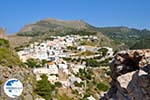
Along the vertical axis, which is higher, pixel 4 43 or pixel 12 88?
pixel 12 88

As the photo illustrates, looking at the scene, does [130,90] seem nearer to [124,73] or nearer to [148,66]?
[148,66]

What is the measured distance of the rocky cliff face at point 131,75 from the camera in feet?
40.1

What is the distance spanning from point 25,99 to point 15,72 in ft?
9.13

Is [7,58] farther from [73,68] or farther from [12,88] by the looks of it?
[73,68]

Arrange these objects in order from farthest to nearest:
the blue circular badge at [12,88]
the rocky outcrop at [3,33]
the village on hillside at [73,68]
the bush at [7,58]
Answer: the village on hillside at [73,68], the rocky outcrop at [3,33], the bush at [7,58], the blue circular badge at [12,88]

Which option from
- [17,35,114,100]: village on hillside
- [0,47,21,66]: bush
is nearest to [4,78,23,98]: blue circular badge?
[0,47,21,66]: bush

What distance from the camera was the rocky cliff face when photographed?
1223cm

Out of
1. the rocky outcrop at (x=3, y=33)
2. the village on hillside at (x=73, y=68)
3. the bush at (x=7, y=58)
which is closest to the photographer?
the bush at (x=7, y=58)

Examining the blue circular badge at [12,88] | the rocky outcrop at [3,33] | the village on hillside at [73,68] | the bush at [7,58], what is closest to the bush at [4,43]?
the bush at [7,58]

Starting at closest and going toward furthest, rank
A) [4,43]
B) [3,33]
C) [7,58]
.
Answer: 1. [7,58]
2. [4,43]
3. [3,33]

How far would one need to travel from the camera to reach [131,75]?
45.3ft

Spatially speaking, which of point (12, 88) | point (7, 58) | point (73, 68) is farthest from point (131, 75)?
point (73, 68)

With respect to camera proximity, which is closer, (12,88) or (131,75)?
(131,75)

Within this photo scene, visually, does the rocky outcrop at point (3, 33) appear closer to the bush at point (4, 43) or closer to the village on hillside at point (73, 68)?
the bush at point (4, 43)
